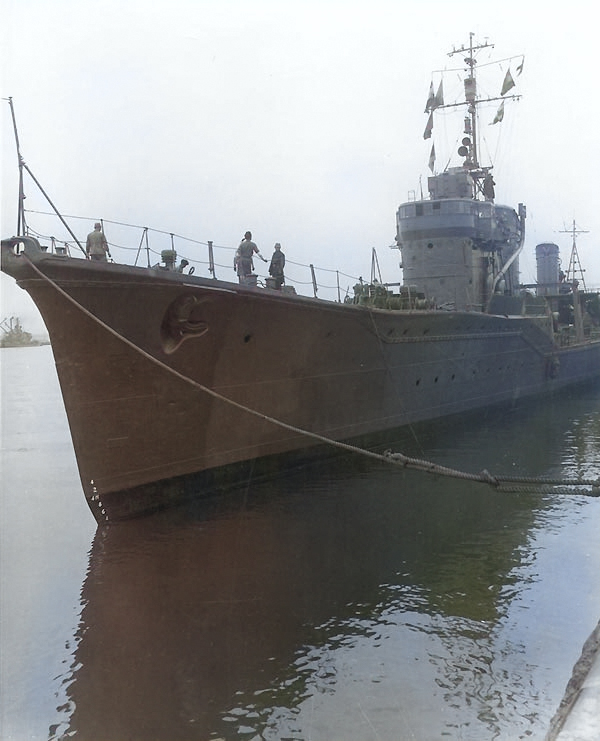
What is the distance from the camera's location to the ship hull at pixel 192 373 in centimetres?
803

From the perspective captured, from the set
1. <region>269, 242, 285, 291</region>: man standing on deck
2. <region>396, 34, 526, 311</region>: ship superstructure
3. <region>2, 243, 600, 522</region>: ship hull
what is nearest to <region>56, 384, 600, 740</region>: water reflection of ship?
<region>2, 243, 600, 522</region>: ship hull

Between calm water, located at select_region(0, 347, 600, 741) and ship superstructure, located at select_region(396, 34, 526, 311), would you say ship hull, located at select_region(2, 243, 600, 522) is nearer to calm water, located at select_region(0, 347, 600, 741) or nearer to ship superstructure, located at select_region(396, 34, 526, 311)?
calm water, located at select_region(0, 347, 600, 741)

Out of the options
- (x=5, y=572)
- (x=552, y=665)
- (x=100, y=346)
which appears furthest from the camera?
(x=100, y=346)

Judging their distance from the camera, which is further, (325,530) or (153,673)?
(325,530)

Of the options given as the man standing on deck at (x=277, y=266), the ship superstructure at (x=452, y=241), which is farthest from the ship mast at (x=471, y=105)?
the man standing on deck at (x=277, y=266)

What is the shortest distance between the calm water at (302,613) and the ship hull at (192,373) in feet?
1.91

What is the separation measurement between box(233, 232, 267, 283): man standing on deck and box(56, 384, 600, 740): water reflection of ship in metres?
3.14

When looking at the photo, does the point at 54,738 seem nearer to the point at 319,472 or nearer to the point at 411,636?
the point at 411,636

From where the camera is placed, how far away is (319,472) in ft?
36.3

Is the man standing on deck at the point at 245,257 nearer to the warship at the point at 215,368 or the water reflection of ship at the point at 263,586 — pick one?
the warship at the point at 215,368

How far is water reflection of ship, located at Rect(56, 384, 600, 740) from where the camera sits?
16.2 feet

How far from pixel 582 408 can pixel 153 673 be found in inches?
676

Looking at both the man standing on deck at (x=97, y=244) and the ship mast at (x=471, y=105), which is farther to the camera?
the ship mast at (x=471, y=105)

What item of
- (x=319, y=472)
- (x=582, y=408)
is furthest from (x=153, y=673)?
(x=582, y=408)
